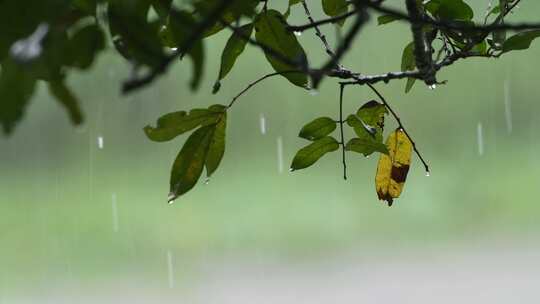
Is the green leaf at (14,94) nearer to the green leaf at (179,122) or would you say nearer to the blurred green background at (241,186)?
the green leaf at (179,122)

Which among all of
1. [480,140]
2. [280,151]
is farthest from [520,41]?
[480,140]

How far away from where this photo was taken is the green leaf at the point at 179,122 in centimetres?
49

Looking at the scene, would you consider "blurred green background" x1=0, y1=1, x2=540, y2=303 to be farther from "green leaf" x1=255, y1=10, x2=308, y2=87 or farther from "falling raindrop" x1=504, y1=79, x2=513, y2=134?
"green leaf" x1=255, y1=10, x2=308, y2=87

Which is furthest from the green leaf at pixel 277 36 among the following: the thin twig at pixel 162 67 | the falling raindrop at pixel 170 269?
the falling raindrop at pixel 170 269

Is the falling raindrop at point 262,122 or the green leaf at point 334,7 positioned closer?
the green leaf at point 334,7

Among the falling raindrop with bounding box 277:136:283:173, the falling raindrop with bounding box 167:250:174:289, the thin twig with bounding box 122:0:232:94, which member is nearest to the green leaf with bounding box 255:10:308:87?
the thin twig with bounding box 122:0:232:94

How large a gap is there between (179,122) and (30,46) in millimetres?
226

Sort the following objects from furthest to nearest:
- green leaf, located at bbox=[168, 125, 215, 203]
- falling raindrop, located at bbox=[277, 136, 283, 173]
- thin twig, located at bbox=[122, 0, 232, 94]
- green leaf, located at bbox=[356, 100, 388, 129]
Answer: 1. falling raindrop, located at bbox=[277, 136, 283, 173]
2. green leaf, located at bbox=[356, 100, 388, 129]
3. green leaf, located at bbox=[168, 125, 215, 203]
4. thin twig, located at bbox=[122, 0, 232, 94]

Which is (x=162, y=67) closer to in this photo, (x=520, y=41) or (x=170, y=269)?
(x=520, y=41)

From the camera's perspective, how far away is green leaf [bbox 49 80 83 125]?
0.92 feet

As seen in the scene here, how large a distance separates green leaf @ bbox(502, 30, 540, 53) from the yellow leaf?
98 millimetres

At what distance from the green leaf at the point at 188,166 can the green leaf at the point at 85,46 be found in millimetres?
182

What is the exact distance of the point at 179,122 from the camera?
0.50 meters

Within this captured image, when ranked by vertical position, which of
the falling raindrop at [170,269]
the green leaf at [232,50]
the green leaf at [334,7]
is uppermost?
the green leaf at [334,7]
